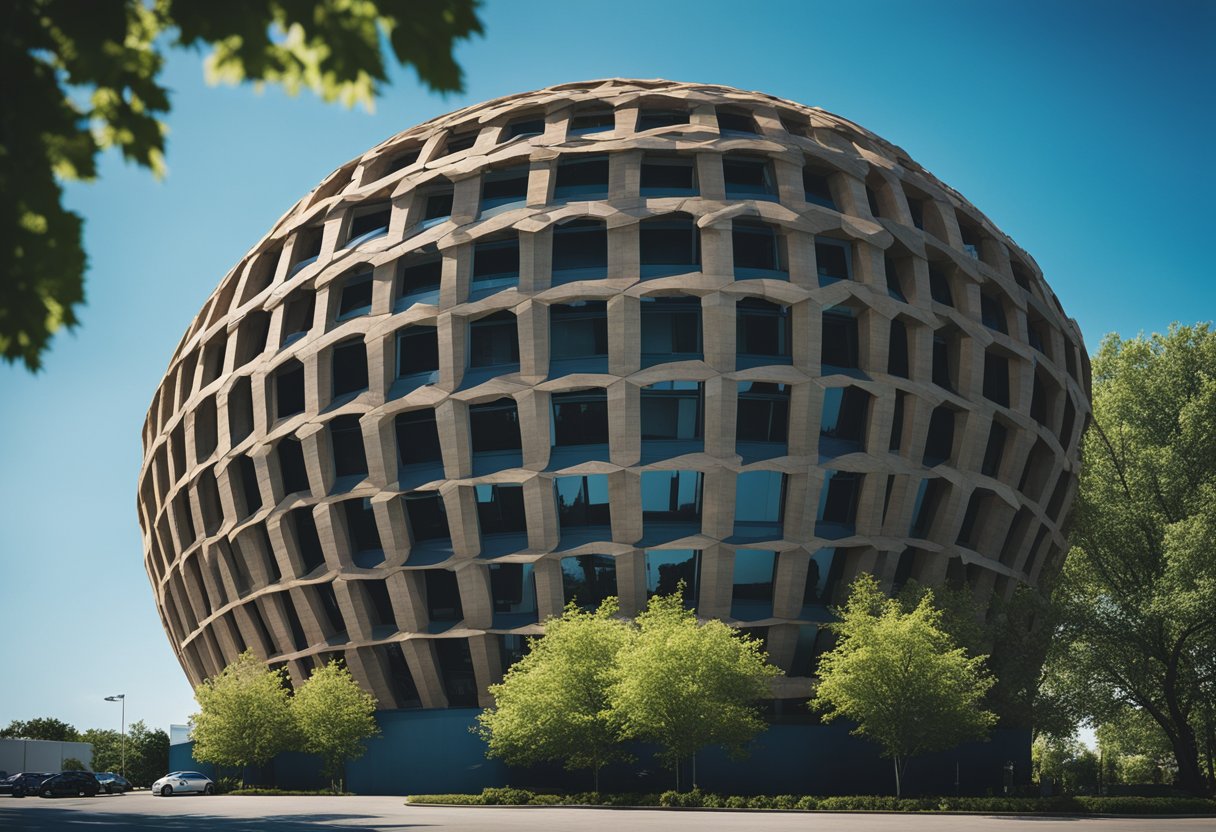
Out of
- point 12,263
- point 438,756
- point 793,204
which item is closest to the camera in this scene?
point 12,263

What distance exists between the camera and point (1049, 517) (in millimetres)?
52000

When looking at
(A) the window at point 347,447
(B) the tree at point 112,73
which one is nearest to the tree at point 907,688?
(A) the window at point 347,447

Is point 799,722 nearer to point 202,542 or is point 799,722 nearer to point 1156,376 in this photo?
point 1156,376

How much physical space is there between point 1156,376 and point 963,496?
994 cm

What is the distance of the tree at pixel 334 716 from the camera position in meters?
42.3

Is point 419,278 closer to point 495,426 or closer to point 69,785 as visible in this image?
point 495,426

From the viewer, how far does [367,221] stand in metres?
51.8

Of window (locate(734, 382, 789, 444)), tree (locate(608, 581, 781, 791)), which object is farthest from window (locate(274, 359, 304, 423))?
tree (locate(608, 581, 781, 791))

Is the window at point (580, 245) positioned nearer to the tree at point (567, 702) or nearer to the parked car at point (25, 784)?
the tree at point (567, 702)

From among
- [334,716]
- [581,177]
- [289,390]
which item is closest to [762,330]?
[581,177]

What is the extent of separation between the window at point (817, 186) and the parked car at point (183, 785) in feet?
133

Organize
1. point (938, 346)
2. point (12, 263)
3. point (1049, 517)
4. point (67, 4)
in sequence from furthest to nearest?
point (1049, 517) < point (938, 346) < point (12, 263) < point (67, 4)

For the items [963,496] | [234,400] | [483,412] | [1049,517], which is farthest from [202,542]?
[1049,517]

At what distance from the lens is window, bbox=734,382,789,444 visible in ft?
146
